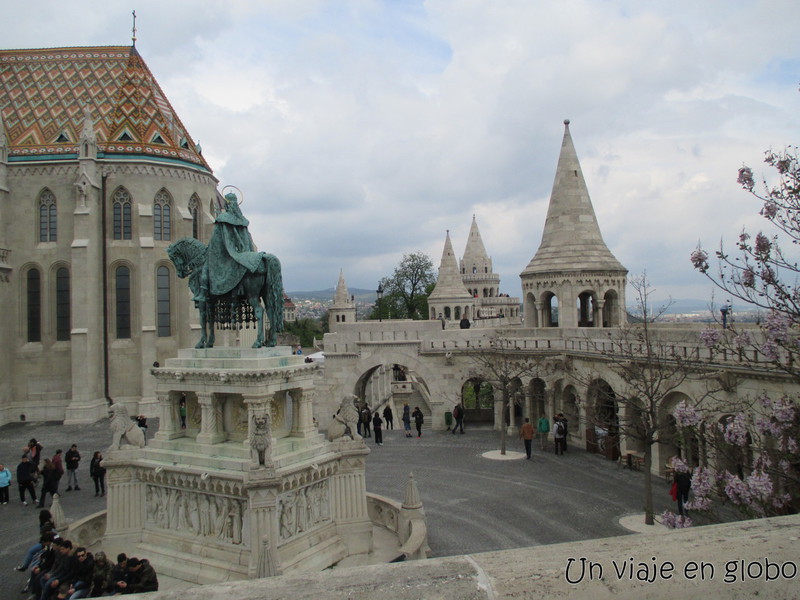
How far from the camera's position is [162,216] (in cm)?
2883

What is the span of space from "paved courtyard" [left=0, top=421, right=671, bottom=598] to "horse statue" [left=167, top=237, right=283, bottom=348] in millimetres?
4911

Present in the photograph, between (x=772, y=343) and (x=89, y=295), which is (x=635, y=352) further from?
(x=89, y=295)

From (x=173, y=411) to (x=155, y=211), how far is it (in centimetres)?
2028

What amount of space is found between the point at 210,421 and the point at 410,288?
55106 millimetres

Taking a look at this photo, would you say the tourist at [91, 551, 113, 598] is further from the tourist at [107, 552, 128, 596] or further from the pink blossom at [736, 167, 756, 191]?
the pink blossom at [736, 167, 756, 191]

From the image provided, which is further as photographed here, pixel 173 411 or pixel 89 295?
pixel 89 295

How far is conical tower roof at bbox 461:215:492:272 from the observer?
214 feet

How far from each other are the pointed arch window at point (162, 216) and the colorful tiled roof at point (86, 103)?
1862 millimetres

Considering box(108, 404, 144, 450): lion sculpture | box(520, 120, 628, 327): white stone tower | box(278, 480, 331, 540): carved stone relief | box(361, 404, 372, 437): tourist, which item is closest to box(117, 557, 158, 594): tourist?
box(278, 480, 331, 540): carved stone relief

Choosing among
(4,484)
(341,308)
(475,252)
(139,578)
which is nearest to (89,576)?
(139,578)

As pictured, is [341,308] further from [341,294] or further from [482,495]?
[482,495]

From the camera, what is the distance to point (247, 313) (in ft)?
36.8

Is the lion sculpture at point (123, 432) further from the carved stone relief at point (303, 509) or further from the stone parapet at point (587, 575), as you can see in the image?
the stone parapet at point (587, 575)

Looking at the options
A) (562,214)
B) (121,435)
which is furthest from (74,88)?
(121,435)
